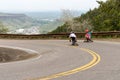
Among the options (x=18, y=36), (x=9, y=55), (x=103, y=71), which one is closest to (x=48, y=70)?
(x=103, y=71)

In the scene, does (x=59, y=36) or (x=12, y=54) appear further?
(x=59, y=36)

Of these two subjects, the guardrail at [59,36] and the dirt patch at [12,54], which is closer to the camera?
the dirt patch at [12,54]

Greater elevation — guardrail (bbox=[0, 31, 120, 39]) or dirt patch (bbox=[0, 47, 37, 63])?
guardrail (bbox=[0, 31, 120, 39])

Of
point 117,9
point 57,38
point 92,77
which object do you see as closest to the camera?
point 92,77

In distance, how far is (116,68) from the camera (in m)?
14.6

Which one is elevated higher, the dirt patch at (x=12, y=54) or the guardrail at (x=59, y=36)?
the guardrail at (x=59, y=36)

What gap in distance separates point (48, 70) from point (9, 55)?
9.96 m

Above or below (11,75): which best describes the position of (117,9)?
above

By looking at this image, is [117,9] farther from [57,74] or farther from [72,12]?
[57,74]

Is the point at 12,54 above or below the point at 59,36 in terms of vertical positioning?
below

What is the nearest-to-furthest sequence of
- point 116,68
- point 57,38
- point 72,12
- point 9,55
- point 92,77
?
point 92,77, point 116,68, point 9,55, point 57,38, point 72,12

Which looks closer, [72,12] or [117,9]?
[117,9]

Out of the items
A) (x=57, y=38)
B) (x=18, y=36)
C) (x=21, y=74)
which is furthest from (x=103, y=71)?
(x=18, y=36)

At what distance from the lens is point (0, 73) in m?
13.3
